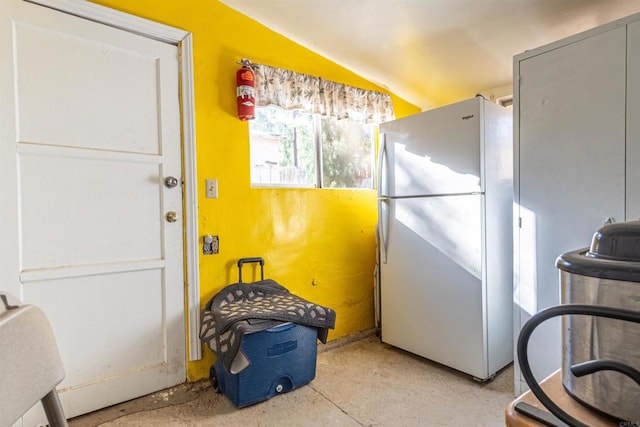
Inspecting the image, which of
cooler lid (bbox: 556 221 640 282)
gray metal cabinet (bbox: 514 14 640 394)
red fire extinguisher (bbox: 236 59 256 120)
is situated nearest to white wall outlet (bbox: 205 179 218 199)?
red fire extinguisher (bbox: 236 59 256 120)

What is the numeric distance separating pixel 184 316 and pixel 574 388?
1883mm

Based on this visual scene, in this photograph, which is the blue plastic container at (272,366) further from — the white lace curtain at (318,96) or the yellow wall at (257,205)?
the white lace curtain at (318,96)

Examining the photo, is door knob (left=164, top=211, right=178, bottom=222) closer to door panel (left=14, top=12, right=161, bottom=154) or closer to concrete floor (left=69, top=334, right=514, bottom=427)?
door panel (left=14, top=12, right=161, bottom=154)

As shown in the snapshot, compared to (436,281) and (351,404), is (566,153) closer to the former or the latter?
(436,281)

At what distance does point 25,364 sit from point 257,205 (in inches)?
63.2

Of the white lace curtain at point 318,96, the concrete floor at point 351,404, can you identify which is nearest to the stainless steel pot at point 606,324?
the concrete floor at point 351,404

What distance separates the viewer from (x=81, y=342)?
1.68m

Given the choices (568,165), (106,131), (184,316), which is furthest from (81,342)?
(568,165)

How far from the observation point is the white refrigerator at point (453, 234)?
6.33ft

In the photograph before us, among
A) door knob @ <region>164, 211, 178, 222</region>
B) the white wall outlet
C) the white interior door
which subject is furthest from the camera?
the white wall outlet

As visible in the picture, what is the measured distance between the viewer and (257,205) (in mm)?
2223

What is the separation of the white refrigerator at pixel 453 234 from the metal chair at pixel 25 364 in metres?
1.88

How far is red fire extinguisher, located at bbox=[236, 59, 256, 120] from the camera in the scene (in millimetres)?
2070

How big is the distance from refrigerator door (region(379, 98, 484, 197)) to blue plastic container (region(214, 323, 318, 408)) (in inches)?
44.8
